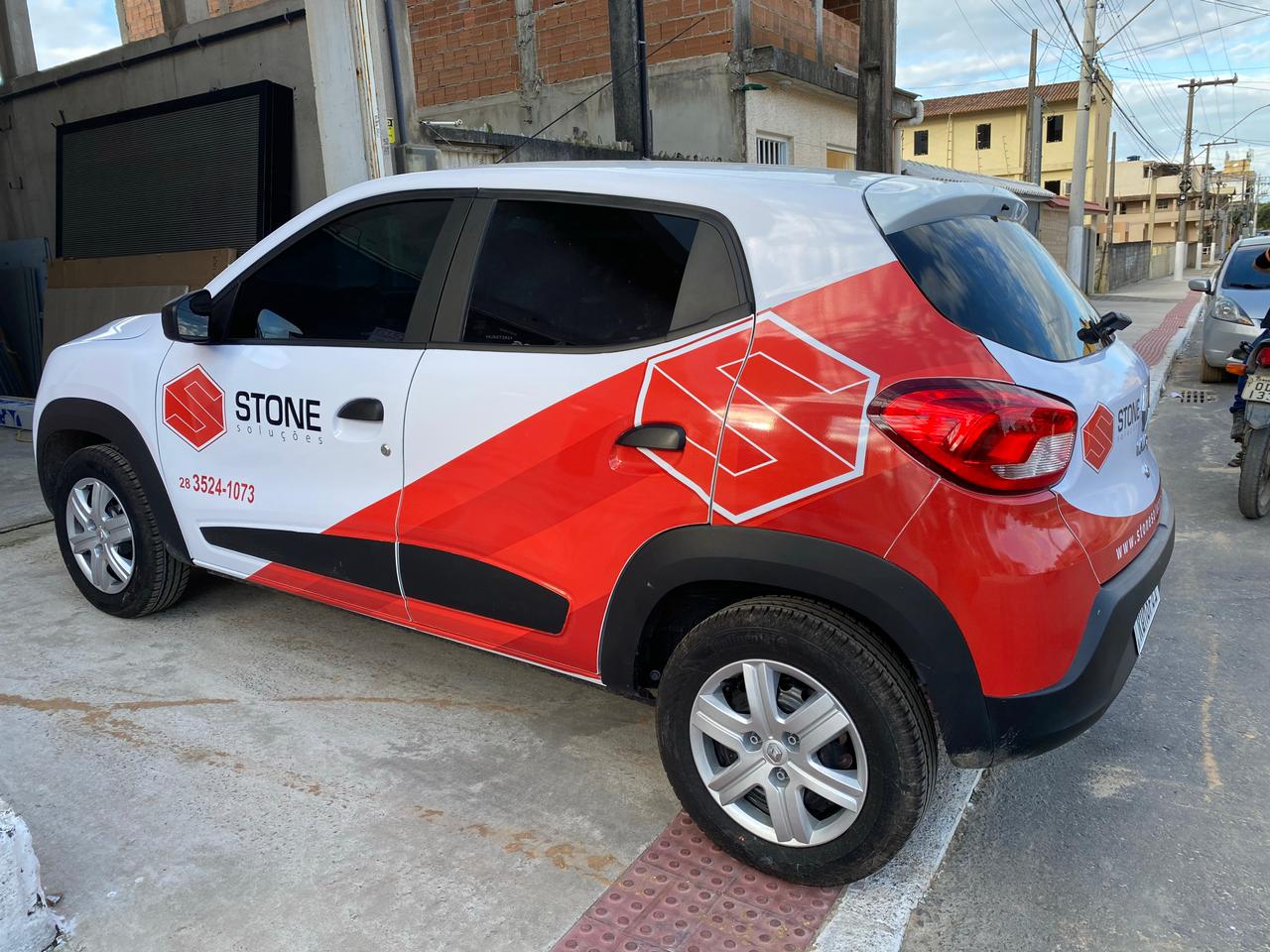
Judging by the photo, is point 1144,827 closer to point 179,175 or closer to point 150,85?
point 179,175

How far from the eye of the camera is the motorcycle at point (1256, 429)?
217 inches

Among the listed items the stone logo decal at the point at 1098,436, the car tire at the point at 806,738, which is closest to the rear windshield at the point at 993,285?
the stone logo decal at the point at 1098,436

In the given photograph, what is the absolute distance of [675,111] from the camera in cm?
1211

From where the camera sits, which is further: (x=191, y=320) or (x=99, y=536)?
(x=99, y=536)

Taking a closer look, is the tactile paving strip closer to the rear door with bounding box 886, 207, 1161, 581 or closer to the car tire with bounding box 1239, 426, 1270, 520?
the rear door with bounding box 886, 207, 1161, 581

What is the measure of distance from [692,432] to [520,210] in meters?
0.98

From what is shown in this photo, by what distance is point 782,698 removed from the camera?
97.0 inches

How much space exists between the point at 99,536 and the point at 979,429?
3.64m

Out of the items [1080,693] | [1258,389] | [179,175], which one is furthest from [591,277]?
[179,175]

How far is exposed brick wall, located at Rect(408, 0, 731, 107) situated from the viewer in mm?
11719

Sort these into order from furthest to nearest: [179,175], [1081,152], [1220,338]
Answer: [1081,152] → [1220,338] → [179,175]

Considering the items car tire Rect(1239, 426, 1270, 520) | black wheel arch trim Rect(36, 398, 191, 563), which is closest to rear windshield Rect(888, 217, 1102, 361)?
black wheel arch trim Rect(36, 398, 191, 563)

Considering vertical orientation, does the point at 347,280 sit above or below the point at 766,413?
above

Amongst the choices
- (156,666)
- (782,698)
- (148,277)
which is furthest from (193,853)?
(148,277)
